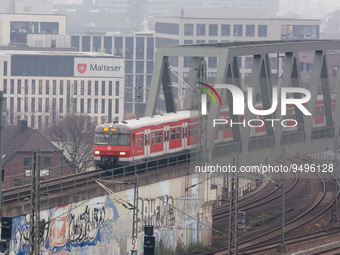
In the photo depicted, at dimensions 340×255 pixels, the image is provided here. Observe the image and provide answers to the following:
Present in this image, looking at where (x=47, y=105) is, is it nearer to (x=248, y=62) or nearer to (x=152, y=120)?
(x=248, y=62)

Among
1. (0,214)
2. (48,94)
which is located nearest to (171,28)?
(48,94)

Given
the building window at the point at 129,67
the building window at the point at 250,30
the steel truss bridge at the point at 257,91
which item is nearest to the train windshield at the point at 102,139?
the steel truss bridge at the point at 257,91

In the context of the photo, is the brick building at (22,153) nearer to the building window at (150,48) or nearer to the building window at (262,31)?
the building window at (262,31)

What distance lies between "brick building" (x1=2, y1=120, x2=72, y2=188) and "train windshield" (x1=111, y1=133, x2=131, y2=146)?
102 ft

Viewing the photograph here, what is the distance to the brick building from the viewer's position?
69250 millimetres

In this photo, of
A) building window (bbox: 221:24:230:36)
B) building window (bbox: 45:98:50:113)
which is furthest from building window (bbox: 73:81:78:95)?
building window (bbox: 221:24:230:36)

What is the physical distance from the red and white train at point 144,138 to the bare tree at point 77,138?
1031 inches

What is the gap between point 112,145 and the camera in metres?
36.6

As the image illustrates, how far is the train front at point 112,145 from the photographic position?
3631cm

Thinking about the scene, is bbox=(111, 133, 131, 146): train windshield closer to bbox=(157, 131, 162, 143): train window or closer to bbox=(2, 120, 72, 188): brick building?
bbox=(157, 131, 162, 143): train window

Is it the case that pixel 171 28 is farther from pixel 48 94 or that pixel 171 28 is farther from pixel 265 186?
pixel 265 186

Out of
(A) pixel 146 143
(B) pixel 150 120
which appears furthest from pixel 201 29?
(A) pixel 146 143

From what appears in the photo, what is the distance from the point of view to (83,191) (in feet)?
107

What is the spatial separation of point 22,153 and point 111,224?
38136mm
